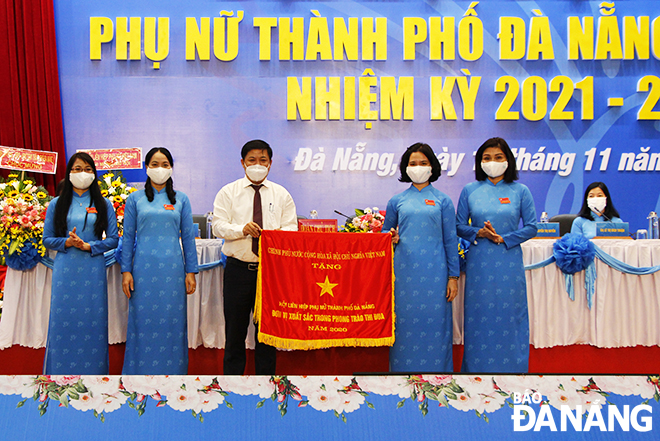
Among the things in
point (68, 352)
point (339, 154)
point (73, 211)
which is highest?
point (339, 154)

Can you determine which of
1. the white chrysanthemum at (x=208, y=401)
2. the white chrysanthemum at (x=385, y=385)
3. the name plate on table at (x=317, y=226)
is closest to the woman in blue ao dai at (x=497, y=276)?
the name plate on table at (x=317, y=226)

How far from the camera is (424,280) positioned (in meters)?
2.58

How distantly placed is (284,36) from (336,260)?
346 cm

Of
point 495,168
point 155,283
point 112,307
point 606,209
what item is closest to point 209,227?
point 112,307

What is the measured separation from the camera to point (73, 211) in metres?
2.66

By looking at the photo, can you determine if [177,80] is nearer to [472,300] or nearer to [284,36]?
[284,36]

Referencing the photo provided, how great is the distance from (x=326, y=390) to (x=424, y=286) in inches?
70.5

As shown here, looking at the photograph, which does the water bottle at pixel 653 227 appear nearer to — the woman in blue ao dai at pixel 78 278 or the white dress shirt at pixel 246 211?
the white dress shirt at pixel 246 211

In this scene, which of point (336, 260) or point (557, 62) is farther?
point (557, 62)

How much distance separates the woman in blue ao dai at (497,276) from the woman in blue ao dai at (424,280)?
13cm

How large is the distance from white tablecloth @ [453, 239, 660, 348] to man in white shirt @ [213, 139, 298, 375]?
1.27 m

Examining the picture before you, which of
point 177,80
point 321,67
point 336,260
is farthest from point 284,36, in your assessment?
point 336,260

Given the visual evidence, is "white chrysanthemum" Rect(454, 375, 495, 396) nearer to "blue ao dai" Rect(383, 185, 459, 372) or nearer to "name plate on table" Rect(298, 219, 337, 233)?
"blue ao dai" Rect(383, 185, 459, 372)

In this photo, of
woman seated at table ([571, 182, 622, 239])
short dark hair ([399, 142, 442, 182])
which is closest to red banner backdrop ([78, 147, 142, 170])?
short dark hair ([399, 142, 442, 182])
